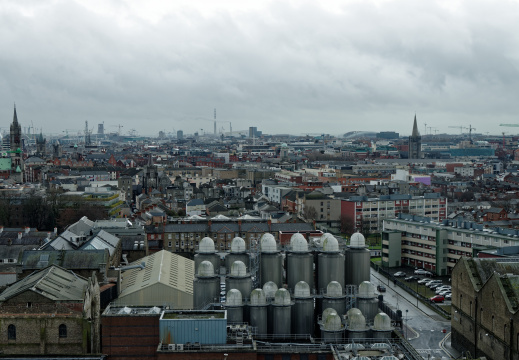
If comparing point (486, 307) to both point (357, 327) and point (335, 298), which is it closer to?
point (335, 298)

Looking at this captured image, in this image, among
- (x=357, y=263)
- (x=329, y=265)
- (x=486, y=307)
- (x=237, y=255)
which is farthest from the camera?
(x=486, y=307)

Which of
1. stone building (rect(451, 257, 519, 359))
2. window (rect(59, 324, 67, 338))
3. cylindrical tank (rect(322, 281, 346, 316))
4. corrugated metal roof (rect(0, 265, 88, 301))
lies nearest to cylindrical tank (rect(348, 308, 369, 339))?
cylindrical tank (rect(322, 281, 346, 316))

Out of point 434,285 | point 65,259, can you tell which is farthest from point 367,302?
point 434,285

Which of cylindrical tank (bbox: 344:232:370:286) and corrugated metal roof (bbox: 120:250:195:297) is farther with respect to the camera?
corrugated metal roof (bbox: 120:250:195:297)

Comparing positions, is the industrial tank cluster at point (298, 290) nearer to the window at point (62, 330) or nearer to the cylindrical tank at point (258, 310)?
the cylindrical tank at point (258, 310)

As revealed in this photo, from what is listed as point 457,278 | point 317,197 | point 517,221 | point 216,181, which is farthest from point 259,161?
point 457,278

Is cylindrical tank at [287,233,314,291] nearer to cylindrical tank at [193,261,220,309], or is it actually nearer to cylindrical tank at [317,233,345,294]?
cylindrical tank at [317,233,345,294]
